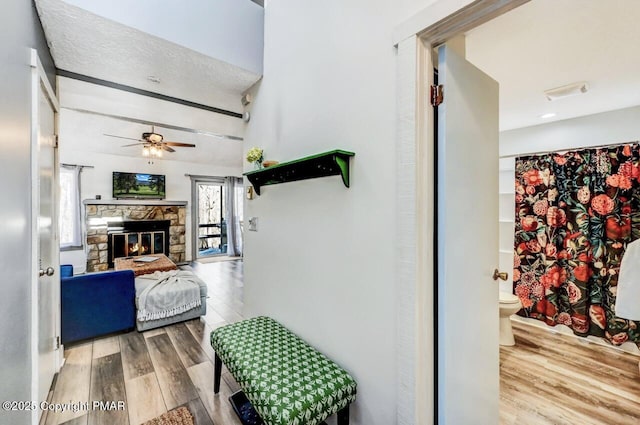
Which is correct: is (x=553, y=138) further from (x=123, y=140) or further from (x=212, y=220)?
(x=212, y=220)

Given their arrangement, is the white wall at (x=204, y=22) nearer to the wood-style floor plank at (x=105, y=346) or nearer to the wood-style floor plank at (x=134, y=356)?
the wood-style floor plank at (x=134, y=356)

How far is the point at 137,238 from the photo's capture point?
6.04 m

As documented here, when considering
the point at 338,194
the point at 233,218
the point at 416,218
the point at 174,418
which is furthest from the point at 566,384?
the point at 233,218

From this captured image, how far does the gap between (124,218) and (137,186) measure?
2.48 feet

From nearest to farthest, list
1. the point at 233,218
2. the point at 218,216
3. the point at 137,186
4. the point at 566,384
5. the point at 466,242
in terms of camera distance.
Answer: the point at 466,242
the point at 566,384
the point at 137,186
the point at 233,218
the point at 218,216

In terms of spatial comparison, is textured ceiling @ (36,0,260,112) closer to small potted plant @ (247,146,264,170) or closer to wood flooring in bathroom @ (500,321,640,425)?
small potted plant @ (247,146,264,170)

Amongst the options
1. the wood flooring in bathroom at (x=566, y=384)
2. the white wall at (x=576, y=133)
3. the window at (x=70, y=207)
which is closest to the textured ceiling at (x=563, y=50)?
the white wall at (x=576, y=133)

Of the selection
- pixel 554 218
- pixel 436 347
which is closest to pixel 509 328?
pixel 554 218

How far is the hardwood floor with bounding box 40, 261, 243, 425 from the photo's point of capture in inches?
68.0

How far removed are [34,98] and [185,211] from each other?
5705 millimetres

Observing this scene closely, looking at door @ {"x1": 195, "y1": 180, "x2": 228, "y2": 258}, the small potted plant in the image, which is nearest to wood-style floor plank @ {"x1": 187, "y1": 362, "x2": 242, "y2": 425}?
the small potted plant

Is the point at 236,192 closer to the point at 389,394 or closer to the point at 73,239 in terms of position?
the point at 73,239

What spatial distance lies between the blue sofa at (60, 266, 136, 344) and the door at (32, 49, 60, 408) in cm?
41

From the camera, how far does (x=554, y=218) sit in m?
2.84
